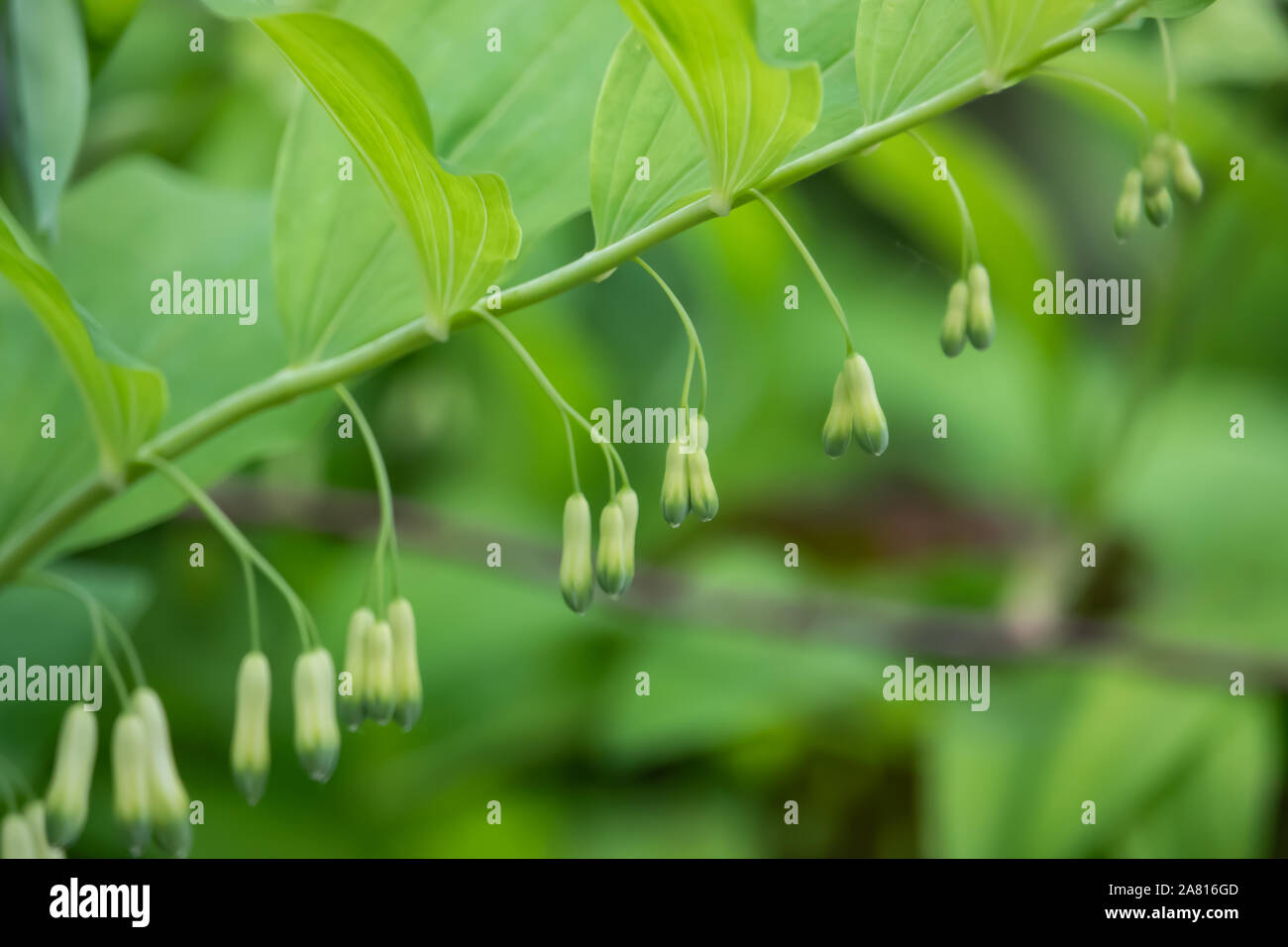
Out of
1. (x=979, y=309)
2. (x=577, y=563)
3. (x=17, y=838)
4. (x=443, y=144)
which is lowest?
(x=17, y=838)

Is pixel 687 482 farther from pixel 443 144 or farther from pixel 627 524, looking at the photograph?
pixel 443 144

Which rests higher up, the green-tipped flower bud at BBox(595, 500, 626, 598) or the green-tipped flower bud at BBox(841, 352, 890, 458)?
the green-tipped flower bud at BBox(841, 352, 890, 458)

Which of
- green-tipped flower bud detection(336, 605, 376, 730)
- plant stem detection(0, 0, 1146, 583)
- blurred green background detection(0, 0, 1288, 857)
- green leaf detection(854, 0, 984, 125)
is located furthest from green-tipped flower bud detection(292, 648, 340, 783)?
blurred green background detection(0, 0, 1288, 857)

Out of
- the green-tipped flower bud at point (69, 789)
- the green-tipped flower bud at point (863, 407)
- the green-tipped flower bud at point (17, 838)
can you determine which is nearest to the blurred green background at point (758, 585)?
the green-tipped flower bud at point (17, 838)

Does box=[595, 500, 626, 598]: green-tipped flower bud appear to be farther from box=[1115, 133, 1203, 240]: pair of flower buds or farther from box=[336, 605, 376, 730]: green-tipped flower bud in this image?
box=[1115, 133, 1203, 240]: pair of flower buds

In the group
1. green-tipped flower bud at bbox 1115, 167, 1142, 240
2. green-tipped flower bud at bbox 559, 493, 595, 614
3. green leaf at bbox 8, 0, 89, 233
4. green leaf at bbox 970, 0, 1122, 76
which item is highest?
green leaf at bbox 8, 0, 89, 233

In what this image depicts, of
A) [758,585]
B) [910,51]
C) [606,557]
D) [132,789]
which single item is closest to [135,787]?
[132,789]
